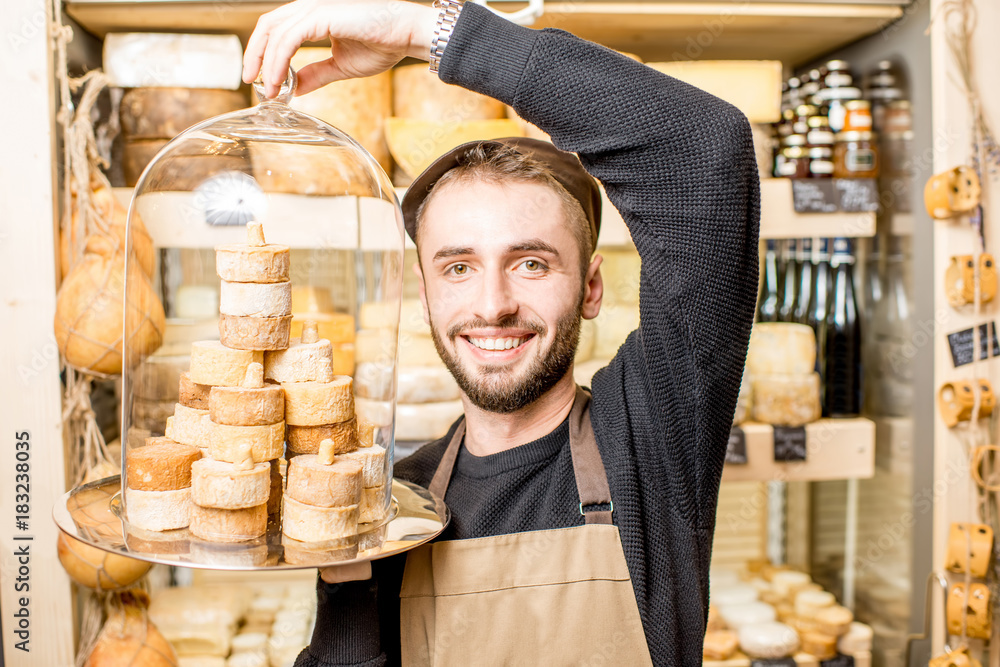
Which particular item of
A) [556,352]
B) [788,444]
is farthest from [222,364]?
[788,444]

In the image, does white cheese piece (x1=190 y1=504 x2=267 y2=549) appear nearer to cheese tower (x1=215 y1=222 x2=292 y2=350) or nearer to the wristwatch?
cheese tower (x1=215 y1=222 x2=292 y2=350)

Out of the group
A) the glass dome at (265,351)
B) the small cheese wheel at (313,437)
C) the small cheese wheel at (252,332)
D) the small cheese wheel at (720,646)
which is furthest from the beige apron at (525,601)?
the small cheese wheel at (720,646)

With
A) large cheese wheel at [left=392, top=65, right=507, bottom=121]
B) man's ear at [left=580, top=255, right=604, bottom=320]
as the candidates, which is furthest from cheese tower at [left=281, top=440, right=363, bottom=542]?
large cheese wheel at [left=392, top=65, right=507, bottom=121]

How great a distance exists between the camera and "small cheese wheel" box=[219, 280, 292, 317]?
0.79 m

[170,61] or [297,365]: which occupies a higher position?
[170,61]

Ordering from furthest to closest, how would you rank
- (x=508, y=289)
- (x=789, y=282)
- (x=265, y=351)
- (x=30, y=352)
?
(x=789, y=282) < (x=30, y=352) < (x=508, y=289) < (x=265, y=351)

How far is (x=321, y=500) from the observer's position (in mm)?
735

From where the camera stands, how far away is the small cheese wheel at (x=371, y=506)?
0.83m

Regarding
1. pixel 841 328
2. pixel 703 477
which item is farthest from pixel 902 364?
pixel 703 477

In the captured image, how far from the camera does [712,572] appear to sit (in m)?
2.20

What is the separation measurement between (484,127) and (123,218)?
0.78 m

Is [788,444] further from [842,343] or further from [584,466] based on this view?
[584,466]

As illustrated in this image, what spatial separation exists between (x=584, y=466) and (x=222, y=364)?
0.59 meters

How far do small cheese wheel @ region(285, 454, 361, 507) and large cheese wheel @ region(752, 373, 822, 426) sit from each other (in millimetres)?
1331
